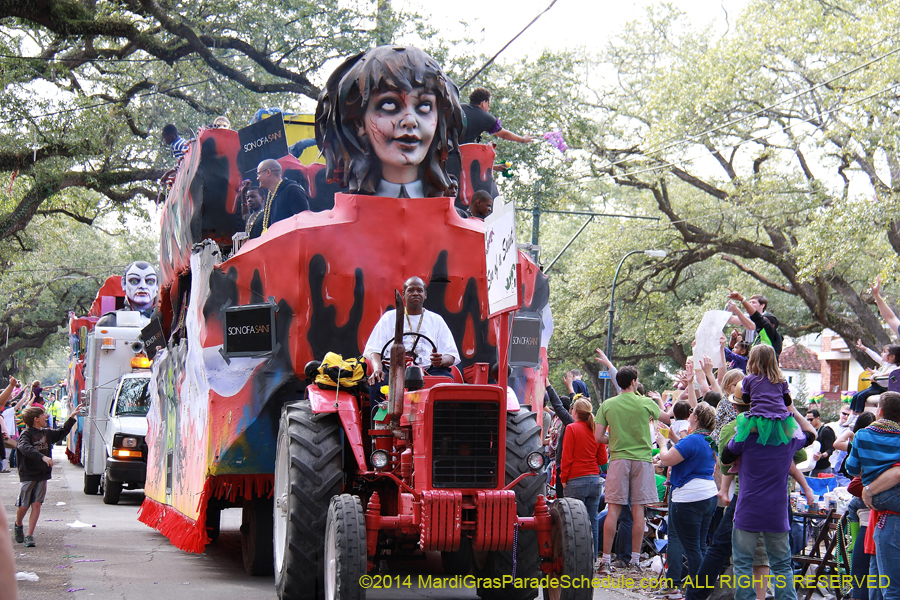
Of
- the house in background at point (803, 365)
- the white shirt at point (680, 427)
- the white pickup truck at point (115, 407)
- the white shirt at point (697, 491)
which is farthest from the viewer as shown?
the house in background at point (803, 365)

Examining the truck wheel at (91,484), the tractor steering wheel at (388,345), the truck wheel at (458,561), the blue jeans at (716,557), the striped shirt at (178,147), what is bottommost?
the truck wheel at (91,484)

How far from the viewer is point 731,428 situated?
7660 mm

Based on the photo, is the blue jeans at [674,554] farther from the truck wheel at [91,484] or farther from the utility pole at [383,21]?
the utility pole at [383,21]

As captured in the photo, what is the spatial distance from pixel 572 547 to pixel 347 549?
1.37 meters

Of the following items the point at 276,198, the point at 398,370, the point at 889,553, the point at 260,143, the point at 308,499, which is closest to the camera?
the point at 398,370

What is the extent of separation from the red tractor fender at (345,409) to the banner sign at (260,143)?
3.72 m

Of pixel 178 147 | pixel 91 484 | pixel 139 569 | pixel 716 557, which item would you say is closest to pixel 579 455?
pixel 716 557

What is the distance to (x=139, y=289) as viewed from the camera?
71.3 ft

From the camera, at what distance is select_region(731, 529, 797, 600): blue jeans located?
7.03 m

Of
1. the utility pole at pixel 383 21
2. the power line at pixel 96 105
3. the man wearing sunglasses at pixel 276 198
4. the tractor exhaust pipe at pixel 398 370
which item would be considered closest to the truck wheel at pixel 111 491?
the power line at pixel 96 105

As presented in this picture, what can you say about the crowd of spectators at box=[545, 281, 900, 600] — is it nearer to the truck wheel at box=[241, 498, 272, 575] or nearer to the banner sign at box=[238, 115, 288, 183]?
the truck wheel at box=[241, 498, 272, 575]

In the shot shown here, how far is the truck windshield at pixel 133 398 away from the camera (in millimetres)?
17094

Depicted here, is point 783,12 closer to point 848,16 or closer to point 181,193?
point 848,16

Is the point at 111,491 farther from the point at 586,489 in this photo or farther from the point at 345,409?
the point at 345,409
